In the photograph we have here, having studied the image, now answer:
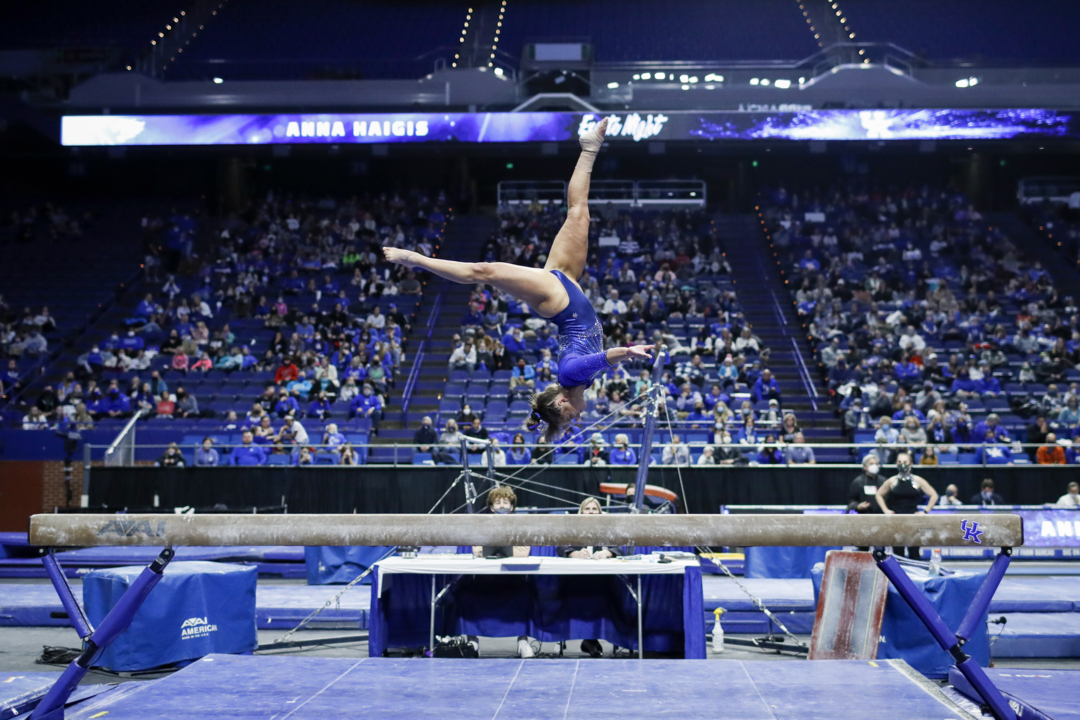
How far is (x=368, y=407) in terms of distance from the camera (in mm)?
16172

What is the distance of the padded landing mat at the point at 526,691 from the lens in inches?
184

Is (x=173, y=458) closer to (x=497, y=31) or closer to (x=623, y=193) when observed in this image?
(x=623, y=193)

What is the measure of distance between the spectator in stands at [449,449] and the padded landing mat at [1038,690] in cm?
905

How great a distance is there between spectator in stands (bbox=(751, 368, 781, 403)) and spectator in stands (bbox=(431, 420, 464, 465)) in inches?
213

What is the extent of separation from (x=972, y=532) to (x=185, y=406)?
14304 millimetres

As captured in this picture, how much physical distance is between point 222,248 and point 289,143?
126 inches

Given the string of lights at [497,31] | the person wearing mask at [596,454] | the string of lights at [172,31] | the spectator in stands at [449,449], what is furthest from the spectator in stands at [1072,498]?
the string of lights at [172,31]

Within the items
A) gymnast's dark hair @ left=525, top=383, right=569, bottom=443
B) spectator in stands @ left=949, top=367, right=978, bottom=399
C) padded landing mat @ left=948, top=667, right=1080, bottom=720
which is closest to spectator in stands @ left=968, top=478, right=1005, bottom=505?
spectator in stands @ left=949, top=367, right=978, bottom=399

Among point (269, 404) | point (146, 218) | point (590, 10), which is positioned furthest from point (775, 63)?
point (146, 218)

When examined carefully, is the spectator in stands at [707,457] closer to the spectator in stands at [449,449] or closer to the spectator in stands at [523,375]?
the spectator in stands at [523,375]

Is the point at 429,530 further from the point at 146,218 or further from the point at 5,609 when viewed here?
the point at 146,218

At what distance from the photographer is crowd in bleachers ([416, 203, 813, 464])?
46.1 feet

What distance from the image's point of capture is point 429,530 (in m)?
4.62

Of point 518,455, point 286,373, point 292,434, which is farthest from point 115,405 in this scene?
point 518,455
